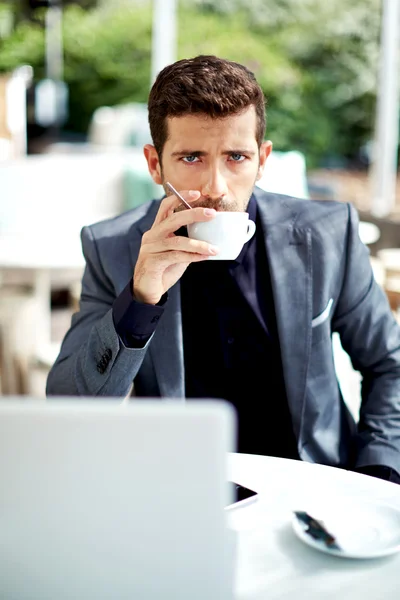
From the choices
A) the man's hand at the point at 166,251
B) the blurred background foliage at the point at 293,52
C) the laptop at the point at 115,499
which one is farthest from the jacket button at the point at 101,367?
the blurred background foliage at the point at 293,52

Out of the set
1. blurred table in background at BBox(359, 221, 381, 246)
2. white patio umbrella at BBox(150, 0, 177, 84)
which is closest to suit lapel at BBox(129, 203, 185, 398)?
blurred table in background at BBox(359, 221, 381, 246)

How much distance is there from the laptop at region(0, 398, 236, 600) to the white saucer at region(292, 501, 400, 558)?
0.30m

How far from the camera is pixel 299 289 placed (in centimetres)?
163

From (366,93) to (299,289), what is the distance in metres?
7.53

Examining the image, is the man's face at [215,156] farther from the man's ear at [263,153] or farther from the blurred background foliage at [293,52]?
the blurred background foliage at [293,52]

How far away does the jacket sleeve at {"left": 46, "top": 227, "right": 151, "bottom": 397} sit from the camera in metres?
1.41

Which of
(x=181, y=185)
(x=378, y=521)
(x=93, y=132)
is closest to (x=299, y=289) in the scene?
(x=181, y=185)

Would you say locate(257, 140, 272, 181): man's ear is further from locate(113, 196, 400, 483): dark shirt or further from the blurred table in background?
the blurred table in background

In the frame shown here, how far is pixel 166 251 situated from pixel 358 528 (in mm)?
548

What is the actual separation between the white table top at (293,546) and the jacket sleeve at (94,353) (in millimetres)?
286

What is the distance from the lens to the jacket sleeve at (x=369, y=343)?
1607 millimetres

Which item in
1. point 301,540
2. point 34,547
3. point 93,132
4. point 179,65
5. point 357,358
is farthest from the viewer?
point 93,132

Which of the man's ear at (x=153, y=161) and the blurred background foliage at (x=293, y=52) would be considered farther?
the blurred background foliage at (x=293, y=52)

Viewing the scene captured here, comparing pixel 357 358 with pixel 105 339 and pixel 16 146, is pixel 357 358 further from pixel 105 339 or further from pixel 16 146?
pixel 16 146
